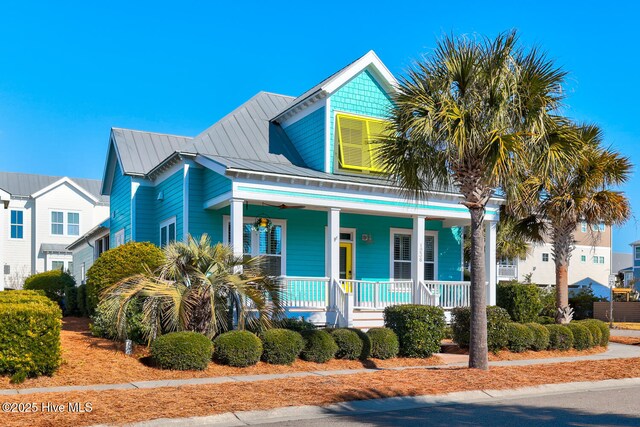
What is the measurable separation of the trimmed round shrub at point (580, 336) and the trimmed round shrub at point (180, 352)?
1046 centimetres

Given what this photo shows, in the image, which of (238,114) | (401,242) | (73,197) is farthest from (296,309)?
(73,197)

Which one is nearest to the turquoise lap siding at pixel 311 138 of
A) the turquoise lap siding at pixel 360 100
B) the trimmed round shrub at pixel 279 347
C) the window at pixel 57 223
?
the turquoise lap siding at pixel 360 100

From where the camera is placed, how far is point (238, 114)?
827 inches

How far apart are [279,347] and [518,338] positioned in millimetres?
6572

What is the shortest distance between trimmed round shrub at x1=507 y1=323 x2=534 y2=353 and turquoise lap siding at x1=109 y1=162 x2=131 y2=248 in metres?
12.6

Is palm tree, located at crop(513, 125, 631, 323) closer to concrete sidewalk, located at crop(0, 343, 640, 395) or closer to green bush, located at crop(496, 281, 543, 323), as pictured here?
green bush, located at crop(496, 281, 543, 323)

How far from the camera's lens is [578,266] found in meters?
58.7

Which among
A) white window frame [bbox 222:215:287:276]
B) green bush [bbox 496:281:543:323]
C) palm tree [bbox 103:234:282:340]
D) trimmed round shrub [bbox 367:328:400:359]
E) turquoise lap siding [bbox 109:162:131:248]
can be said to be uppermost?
turquoise lap siding [bbox 109:162:131:248]

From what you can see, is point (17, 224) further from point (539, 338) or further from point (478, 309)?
point (478, 309)

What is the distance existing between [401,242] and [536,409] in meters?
12.1

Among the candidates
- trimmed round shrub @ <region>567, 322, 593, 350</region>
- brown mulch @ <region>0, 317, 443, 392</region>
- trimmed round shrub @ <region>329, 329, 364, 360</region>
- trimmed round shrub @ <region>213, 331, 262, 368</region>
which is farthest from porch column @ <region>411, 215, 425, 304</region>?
trimmed round shrub @ <region>213, 331, 262, 368</region>

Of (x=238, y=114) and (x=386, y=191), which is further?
(x=238, y=114)

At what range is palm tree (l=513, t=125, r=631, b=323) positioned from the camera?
19062mm

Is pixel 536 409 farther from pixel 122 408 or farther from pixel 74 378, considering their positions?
pixel 74 378
